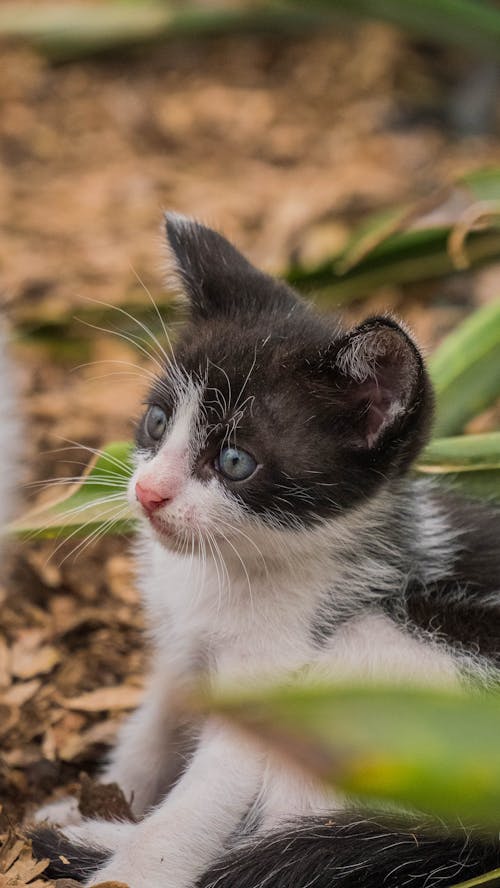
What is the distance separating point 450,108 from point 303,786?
454 cm

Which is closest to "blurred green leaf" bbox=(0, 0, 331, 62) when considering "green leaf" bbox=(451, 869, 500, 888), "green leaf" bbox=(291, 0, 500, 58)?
"green leaf" bbox=(291, 0, 500, 58)

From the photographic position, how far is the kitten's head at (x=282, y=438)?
6.86 feet

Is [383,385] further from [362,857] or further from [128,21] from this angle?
[128,21]

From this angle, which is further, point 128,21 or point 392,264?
point 128,21

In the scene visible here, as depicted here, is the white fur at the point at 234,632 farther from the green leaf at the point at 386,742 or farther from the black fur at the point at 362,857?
the green leaf at the point at 386,742

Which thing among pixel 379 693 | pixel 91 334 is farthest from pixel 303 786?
pixel 91 334

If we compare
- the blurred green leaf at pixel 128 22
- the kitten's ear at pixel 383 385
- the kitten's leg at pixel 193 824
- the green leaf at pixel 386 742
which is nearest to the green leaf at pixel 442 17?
the blurred green leaf at pixel 128 22

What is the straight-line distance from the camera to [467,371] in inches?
118

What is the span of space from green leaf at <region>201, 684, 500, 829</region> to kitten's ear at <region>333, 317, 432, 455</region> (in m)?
0.93

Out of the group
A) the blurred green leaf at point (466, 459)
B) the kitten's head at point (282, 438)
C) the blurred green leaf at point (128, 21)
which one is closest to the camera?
the kitten's head at point (282, 438)

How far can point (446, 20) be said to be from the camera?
4219mm

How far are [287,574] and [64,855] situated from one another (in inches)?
27.0

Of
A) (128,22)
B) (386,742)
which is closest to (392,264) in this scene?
(128,22)

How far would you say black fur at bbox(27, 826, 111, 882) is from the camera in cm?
214
